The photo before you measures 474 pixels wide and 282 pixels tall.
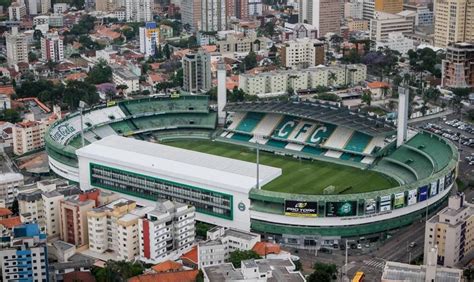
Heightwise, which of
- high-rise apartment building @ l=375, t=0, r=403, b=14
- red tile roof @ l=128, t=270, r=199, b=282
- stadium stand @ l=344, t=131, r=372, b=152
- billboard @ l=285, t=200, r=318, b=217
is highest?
high-rise apartment building @ l=375, t=0, r=403, b=14

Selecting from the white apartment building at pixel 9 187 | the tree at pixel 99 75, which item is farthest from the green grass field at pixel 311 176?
the tree at pixel 99 75

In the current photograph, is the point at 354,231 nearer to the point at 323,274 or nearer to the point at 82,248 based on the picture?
the point at 323,274

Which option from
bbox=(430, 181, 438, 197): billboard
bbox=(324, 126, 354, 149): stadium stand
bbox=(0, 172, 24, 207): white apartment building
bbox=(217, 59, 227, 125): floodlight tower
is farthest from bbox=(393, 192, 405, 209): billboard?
bbox=(0, 172, 24, 207): white apartment building

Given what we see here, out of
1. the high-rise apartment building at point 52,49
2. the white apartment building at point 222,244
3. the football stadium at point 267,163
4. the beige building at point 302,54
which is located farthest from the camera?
the high-rise apartment building at point 52,49

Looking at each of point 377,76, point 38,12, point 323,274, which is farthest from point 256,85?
point 38,12

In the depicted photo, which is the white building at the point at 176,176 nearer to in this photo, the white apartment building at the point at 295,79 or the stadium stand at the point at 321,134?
the stadium stand at the point at 321,134

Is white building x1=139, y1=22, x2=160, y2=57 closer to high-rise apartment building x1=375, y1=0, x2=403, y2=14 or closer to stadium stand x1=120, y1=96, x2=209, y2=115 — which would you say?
high-rise apartment building x1=375, y1=0, x2=403, y2=14
